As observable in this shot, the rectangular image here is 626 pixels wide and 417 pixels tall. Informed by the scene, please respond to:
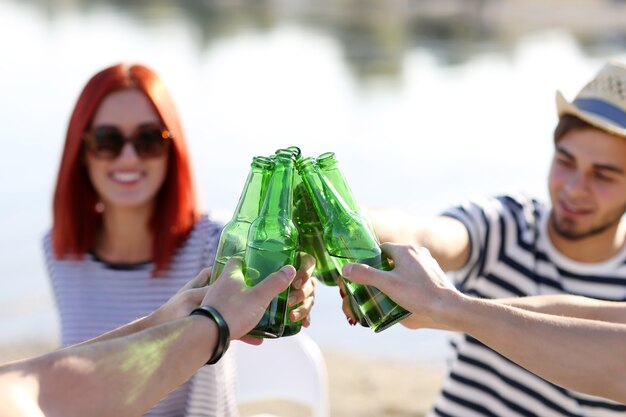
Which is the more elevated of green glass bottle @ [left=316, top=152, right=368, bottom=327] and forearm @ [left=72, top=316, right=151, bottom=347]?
green glass bottle @ [left=316, top=152, right=368, bottom=327]

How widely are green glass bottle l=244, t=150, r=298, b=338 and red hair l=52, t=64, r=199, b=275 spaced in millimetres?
1407

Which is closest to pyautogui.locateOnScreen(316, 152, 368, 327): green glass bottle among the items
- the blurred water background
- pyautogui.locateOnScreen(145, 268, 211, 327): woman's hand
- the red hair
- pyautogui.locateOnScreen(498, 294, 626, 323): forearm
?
pyautogui.locateOnScreen(145, 268, 211, 327): woman's hand

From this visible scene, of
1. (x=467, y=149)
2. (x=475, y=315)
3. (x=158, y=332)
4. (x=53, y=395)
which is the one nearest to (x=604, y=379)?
(x=475, y=315)

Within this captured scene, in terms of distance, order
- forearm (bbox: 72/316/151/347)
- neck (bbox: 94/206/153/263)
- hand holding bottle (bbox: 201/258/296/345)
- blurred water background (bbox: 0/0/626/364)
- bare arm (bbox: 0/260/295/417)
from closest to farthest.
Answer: bare arm (bbox: 0/260/295/417) < hand holding bottle (bbox: 201/258/296/345) < forearm (bbox: 72/316/151/347) < neck (bbox: 94/206/153/263) < blurred water background (bbox: 0/0/626/364)

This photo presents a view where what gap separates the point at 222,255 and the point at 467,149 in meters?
10.6

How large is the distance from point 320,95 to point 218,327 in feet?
46.0

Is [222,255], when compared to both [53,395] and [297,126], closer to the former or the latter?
[53,395]

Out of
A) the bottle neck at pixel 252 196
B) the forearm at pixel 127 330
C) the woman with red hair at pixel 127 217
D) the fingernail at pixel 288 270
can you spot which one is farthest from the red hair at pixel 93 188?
the fingernail at pixel 288 270

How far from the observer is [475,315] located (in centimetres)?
219

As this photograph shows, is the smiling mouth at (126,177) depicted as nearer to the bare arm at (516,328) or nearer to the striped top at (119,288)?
the striped top at (119,288)

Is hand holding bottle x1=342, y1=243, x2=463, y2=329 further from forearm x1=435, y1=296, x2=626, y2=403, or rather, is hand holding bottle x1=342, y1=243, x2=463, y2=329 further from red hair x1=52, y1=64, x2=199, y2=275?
red hair x1=52, y1=64, x2=199, y2=275

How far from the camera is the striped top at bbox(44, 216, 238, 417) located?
11.2ft

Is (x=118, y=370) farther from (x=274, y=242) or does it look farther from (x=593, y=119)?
(x=593, y=119)

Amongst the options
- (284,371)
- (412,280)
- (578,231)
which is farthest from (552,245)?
(412,280)
